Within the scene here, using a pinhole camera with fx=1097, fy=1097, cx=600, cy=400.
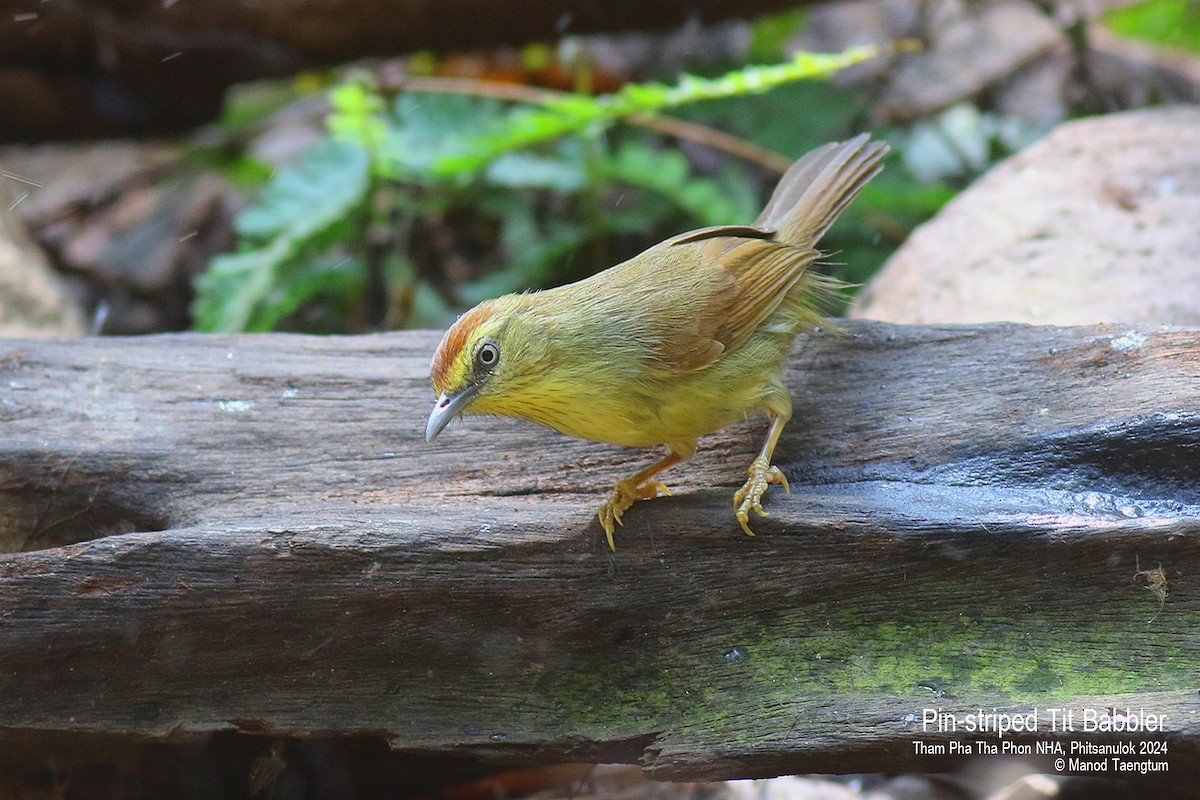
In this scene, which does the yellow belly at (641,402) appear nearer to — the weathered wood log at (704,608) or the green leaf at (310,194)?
the weathered wood log at (704,608)

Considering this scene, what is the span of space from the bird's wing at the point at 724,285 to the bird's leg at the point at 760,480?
0.31 metres

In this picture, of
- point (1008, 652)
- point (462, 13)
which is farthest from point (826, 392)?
point (462, 13)

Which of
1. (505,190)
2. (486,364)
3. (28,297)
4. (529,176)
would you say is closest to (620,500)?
(486,364)

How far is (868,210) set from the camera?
6.79 meters

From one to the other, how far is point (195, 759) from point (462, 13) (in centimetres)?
478

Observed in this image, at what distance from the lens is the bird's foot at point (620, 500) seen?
3.31 m

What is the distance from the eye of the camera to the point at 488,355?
11.2 feet

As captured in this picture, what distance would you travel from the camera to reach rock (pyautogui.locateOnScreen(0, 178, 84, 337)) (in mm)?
5824

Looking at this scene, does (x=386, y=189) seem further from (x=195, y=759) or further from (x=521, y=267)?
(x=195, y=759)

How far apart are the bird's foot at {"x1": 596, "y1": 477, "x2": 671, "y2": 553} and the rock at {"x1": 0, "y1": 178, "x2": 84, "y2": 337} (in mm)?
3847

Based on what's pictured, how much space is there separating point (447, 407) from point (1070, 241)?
10.1ft

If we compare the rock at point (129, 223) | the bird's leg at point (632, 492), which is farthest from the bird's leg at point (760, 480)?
the rock at point (129, 223)

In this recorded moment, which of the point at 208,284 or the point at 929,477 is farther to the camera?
the point at 208,284

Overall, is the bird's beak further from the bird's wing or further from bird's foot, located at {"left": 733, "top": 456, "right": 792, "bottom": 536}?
bird's foot, located at {"left": 733, "top": 456, "right": 792, "bottom": 536}
